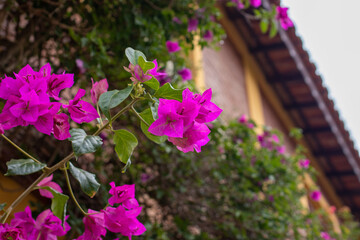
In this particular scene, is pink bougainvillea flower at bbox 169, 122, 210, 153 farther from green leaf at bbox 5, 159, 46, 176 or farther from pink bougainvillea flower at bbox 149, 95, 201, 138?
green leaf at bbox 5, 159, 46, 176

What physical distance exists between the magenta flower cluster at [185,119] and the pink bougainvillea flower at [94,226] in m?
0.26

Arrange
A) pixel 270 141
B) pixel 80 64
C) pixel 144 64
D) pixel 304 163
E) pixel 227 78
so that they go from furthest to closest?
pixel 227 78 → pixel 304 163 → pixel 270 141 → pixel 80 64 → pixel 144 64

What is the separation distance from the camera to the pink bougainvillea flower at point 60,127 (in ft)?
2.69

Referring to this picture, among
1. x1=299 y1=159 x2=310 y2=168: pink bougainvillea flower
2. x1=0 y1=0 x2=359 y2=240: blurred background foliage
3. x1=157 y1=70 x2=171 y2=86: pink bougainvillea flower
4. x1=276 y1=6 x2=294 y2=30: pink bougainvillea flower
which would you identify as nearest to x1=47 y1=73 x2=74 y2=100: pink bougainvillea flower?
x1=0 y1=0 x2=359 y2=240: blurred background foliage

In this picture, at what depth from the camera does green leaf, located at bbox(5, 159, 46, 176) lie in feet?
2.54

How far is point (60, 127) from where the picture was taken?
0.82 metres

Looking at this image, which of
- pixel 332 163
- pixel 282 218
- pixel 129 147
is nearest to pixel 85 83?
pixel 129 147

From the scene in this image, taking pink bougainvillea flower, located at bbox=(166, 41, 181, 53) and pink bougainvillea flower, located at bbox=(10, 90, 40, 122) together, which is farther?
pink bougainvillea flower, located at bbox=(166, 41, 181, 53)

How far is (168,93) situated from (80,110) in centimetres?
19

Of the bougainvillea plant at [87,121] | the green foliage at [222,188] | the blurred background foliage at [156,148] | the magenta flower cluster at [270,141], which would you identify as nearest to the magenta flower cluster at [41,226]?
the bougainvillea plant at [87,121]

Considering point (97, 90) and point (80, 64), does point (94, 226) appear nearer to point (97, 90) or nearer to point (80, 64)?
point (97, 90)

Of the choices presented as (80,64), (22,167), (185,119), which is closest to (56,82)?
(22,167)

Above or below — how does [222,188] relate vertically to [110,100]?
below

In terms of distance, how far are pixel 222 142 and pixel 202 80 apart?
1.37 metres
